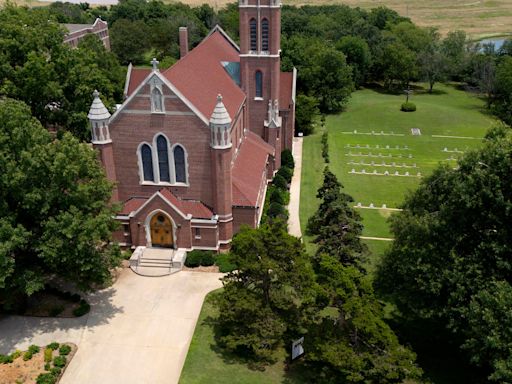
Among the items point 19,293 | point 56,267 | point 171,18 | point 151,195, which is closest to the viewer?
point 56,267

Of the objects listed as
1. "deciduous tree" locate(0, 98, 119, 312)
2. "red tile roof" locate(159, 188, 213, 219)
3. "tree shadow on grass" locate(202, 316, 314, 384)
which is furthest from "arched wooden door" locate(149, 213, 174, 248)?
"tree shadow on grass" locate(202, 316, 314, 384)

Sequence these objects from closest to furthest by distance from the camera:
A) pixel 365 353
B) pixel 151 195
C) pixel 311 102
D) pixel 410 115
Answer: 1. pixel 365 353
2. pixel 151 195
3. pixel 311 102
4. pixel 410 115

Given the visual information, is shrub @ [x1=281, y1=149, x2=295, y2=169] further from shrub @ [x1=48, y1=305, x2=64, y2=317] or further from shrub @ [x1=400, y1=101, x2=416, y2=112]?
shrub @ [x1=400, y1=101, x2=416, y2=112]

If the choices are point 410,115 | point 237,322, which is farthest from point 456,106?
point 237,322

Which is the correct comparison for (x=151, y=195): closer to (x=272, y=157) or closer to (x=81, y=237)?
(x=81, y=237)

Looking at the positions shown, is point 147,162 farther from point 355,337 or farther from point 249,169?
point 355,337

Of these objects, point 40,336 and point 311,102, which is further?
point 311,102

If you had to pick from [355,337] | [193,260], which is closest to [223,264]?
[193,260]

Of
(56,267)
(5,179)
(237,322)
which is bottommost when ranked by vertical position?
(237,322)
